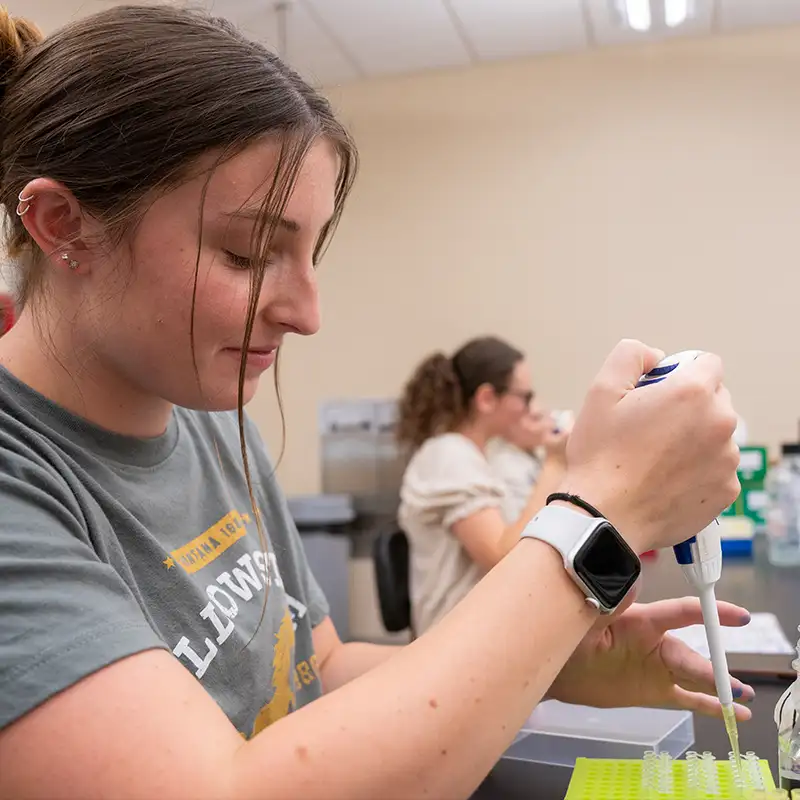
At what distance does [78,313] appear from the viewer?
2.34 ft

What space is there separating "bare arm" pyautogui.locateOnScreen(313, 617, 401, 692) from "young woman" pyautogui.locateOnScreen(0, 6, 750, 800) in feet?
0.12

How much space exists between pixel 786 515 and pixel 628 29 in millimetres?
2281

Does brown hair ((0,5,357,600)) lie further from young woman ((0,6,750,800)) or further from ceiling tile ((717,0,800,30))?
ceiling tile ((717,0,800,30))

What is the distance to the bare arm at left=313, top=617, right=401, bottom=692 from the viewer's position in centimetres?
96

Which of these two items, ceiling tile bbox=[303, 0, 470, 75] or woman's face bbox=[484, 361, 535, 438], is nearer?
woman's face bbox=[484, 361, 535, 438]

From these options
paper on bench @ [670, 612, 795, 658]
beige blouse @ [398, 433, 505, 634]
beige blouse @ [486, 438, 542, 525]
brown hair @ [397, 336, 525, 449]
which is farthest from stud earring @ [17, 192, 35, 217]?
beige blouse @ [486, 438, 542, 525]

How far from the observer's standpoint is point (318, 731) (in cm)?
49

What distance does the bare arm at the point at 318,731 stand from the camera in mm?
481

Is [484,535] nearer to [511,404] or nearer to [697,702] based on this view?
[511,404]

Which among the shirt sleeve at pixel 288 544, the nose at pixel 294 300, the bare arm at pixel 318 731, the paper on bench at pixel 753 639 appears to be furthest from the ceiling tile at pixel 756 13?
the bare arm at pixel 318 731

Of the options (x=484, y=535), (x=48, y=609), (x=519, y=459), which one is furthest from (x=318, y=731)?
(x=519, y=459)

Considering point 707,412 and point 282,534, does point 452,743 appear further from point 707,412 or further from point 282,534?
point 282,534

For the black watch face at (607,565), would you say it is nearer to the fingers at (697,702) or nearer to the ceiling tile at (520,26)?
the fingers at (697,702)

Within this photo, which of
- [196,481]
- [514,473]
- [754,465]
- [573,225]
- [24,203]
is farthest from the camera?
[573,225]
